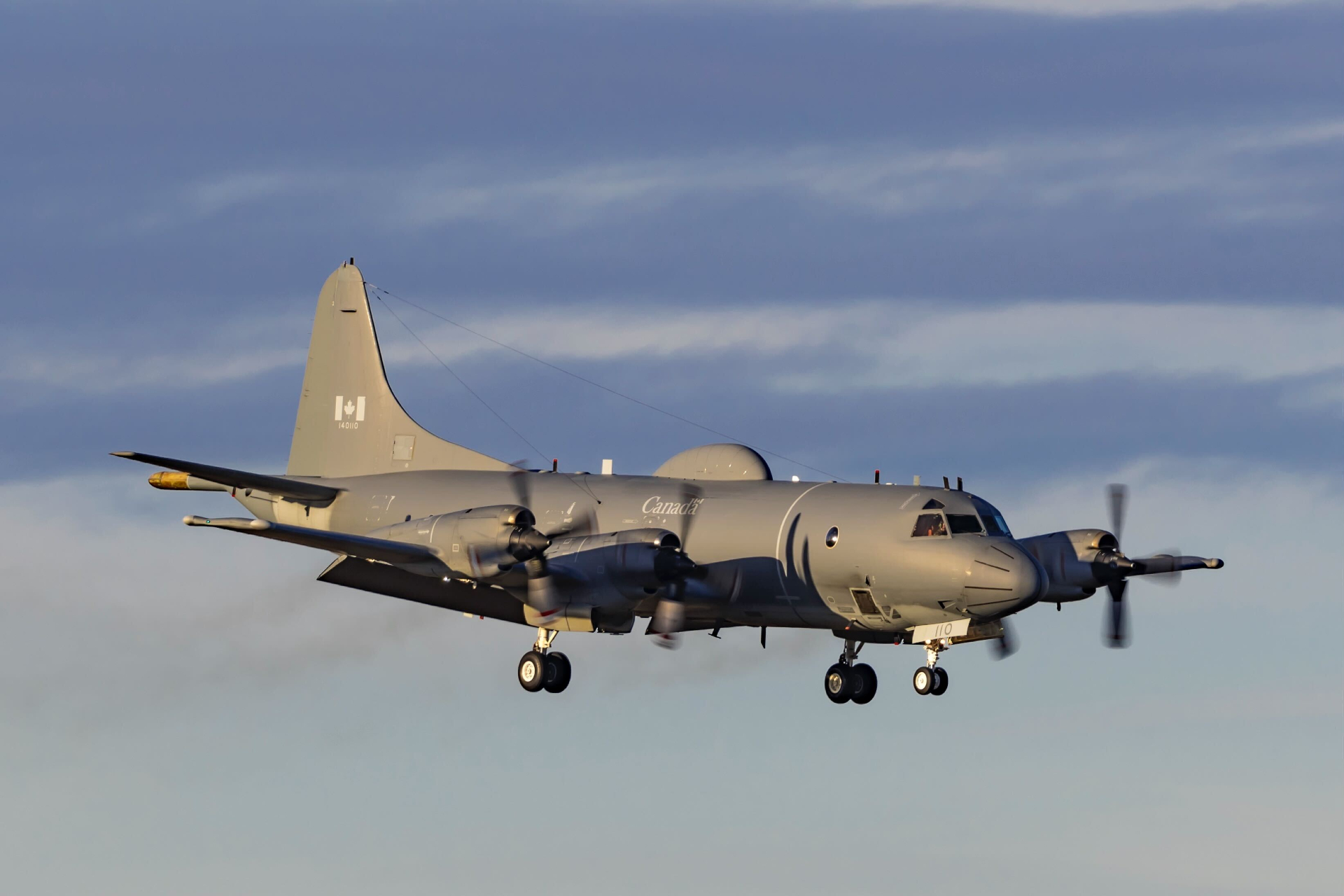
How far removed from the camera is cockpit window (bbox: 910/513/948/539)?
35.9 m

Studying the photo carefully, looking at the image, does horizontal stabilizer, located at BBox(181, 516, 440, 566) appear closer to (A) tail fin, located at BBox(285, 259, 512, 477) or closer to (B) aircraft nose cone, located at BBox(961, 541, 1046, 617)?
(A) tail fin, located at BBox(285, 259, 512, 477)

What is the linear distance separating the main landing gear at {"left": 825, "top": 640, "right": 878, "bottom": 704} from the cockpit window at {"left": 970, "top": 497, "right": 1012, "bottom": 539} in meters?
4.64

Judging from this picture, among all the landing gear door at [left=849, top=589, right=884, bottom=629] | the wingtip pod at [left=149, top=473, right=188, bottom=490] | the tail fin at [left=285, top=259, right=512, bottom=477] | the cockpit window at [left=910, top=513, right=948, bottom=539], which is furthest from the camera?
the tail fin at [left=285, top=259, right=512, bottom=477]

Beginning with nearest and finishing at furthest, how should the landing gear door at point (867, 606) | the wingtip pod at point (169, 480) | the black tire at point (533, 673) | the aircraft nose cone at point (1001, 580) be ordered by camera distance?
1. the aircraft nose cone at point (1001, 580)
2. the landing gear door at point (867, 606)
3. the black tire at point (533, 673)
4. the wingtip pod at point (169, 480)

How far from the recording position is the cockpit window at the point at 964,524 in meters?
36.0

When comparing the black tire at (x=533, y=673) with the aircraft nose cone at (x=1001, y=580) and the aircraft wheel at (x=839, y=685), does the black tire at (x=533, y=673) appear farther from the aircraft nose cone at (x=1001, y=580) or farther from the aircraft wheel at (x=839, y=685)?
the aircraft nose cone at (x=1001, y=580)

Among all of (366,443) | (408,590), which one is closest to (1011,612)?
(408,590)

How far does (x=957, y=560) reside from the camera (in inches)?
1394

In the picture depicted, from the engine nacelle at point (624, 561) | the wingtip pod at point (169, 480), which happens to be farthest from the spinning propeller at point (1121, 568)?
the wingtip pod at point (169, 480)

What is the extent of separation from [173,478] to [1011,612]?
18.6 m

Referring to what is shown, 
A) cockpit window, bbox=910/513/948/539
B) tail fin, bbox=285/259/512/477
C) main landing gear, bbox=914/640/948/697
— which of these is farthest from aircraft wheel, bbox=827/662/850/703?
tail fin, bbox=285/259/512/477

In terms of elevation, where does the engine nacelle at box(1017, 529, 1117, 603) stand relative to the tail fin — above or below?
below

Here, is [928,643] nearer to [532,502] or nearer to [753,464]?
[753,464]

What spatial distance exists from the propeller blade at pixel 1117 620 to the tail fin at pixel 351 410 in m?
14.3
